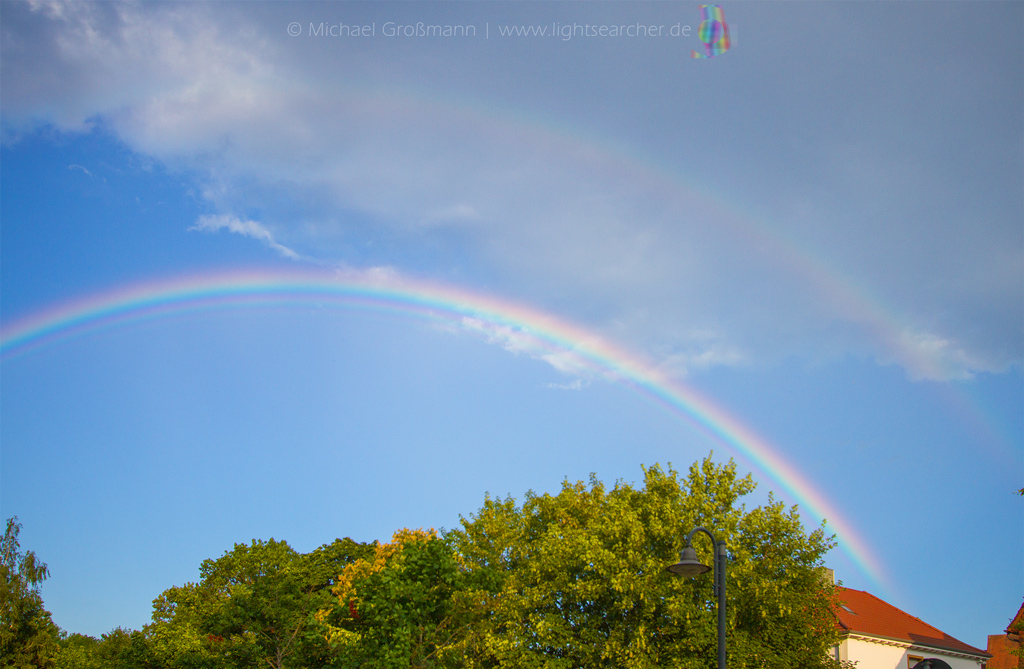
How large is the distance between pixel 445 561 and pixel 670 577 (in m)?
9.65

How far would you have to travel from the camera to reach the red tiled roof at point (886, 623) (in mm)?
51997

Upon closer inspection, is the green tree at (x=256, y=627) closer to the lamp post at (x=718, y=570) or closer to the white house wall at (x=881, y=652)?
the lamp post at (x=718, y=570)

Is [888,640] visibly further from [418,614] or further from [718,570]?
[718,570]

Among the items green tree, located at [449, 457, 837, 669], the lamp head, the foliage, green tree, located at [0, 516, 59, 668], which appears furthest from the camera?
green tree, located at [0, 516, 59, 668]

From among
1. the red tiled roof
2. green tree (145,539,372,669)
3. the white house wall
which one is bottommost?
green tree (145,539,372,669)

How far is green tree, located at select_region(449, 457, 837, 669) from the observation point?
2658 cm

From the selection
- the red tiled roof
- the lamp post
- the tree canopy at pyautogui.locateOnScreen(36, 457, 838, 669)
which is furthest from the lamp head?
the red tiled roof

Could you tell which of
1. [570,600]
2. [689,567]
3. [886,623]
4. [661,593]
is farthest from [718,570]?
[886,623]

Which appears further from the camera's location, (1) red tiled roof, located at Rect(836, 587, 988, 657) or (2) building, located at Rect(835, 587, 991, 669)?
(1) red tiled roof, located at Rect(836, 587, 988, 657)

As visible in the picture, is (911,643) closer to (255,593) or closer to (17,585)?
(255,593)

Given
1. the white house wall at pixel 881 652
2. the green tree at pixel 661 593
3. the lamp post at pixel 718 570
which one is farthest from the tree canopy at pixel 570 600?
the white house wall at pixel 881 652

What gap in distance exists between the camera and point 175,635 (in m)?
34.7

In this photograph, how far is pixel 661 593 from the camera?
26984 mm

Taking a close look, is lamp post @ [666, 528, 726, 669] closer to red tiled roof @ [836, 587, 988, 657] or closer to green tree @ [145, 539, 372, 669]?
green tree @ [145, 539, 372, 669]
